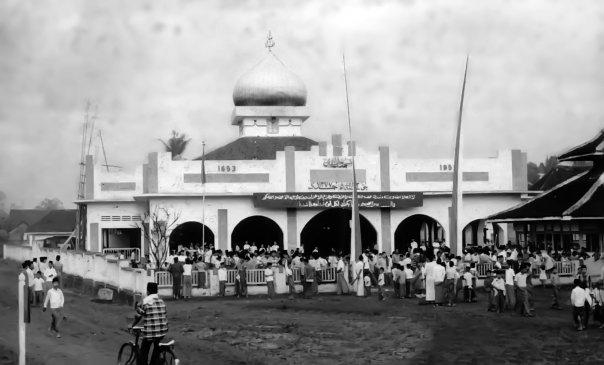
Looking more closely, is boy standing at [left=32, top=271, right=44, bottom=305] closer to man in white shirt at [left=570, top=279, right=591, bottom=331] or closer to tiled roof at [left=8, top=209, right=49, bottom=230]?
man in white shirt at [left=570, top=279, right=591, bottom=331]

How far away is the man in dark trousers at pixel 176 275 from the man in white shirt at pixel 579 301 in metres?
10.6

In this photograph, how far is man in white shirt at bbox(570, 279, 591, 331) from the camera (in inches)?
688

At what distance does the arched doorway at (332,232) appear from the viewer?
128ft

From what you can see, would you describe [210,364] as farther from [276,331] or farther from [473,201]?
[473,201]

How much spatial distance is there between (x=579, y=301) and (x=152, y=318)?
918cm

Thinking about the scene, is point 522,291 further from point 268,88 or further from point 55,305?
point 268,88

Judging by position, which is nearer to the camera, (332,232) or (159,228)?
(159,228)

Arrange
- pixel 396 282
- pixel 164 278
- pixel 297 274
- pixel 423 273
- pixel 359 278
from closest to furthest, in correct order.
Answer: pixel 423 273 → pixel 396 282 → pixel 164 278 → pixel 359 278 → pixel 297 274

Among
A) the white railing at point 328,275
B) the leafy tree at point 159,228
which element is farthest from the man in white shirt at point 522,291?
the leafy tree at point 159,228

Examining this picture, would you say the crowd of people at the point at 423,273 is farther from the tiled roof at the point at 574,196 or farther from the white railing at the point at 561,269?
the tiled roof at the point at 574,196

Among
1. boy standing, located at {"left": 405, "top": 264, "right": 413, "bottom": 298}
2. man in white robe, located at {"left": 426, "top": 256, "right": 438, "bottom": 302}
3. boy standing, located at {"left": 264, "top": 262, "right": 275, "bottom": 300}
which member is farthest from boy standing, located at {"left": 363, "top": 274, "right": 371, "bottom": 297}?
man in white robe, located at {"left": 426, "top": 256, "right": 438, "bottom": 302}

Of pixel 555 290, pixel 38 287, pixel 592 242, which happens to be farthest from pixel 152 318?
pixel 592 242

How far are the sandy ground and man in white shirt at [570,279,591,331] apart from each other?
0.93 ft

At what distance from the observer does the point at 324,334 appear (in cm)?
1761
